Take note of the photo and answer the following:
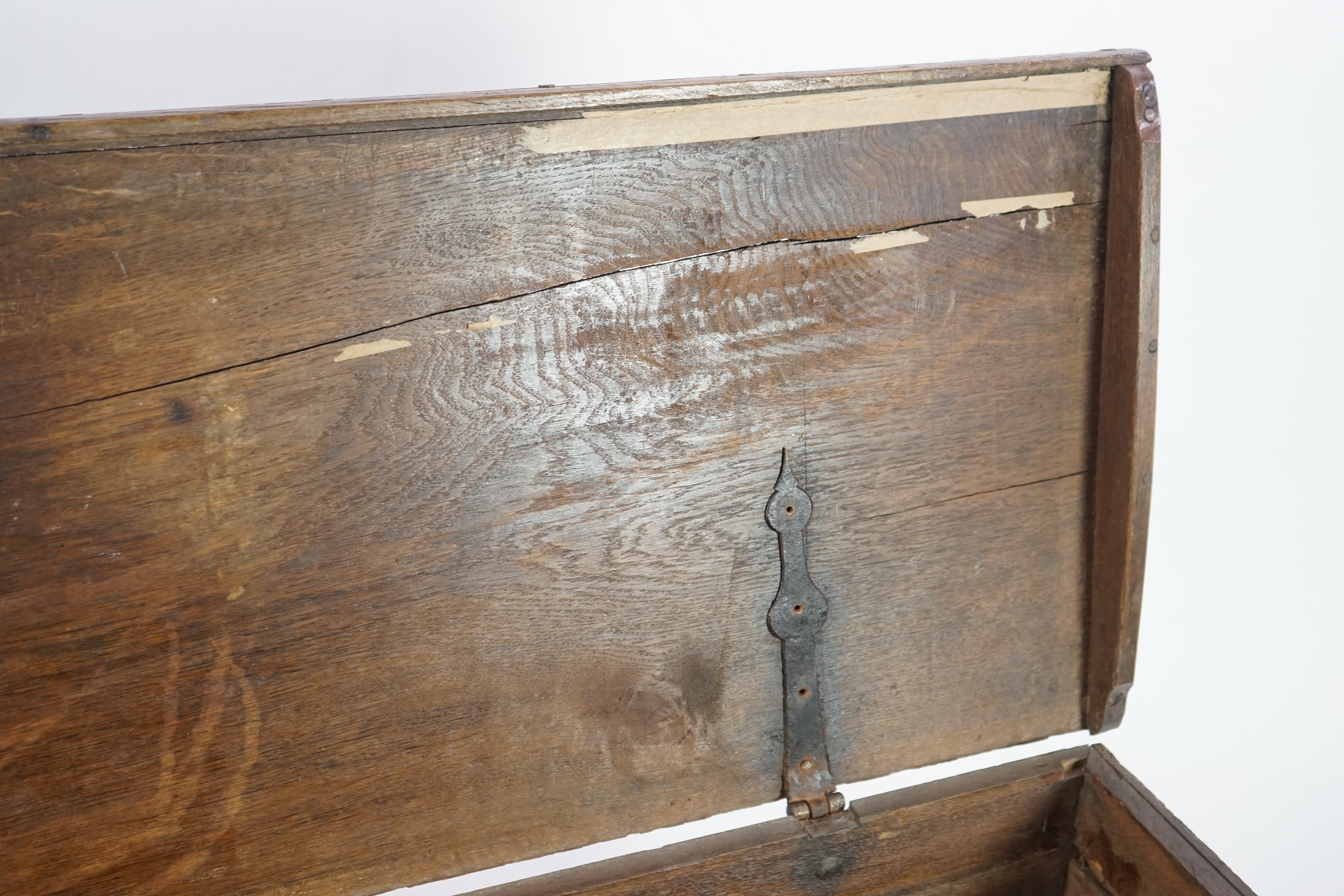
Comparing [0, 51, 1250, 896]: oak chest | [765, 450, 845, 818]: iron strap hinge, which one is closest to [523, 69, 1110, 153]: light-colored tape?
[0, 51, 1250, 896]: oak chest

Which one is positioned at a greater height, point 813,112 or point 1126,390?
point 813,112

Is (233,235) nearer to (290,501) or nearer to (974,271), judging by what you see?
(290,501)

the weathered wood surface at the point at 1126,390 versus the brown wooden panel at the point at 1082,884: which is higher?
the weathered wood surface at the point at 1126,390

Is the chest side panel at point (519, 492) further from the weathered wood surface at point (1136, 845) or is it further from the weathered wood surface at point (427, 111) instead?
the weathered wood surface at point (1136, 845)

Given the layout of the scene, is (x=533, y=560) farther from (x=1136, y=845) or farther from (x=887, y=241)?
(x=1136, y=845)

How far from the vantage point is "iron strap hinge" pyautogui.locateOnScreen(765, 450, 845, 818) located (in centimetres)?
118

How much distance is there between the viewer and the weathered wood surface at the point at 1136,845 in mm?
1214

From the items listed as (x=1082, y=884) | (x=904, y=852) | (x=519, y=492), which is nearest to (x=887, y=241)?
(x=519, y=492)

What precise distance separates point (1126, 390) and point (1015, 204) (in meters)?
0.24

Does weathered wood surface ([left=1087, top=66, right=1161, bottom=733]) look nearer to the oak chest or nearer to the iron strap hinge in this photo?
the oak chest

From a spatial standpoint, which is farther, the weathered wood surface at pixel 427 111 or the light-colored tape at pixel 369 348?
the light-colored tape at pixel 369 348

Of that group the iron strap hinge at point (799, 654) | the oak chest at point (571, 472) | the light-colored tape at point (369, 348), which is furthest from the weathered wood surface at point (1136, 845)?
the light-colored tape at point (369, 348)

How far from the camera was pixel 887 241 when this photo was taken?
1.14 m

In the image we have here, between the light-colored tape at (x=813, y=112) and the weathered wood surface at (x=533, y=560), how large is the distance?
12cm
